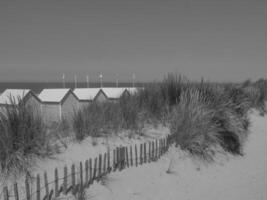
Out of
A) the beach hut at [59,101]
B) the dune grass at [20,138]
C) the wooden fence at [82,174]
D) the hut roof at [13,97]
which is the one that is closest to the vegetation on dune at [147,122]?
the dune grass at [20,138]

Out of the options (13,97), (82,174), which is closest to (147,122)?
(82,174)

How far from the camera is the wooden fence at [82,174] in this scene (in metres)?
3.54

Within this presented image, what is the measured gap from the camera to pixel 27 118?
4.43 meters

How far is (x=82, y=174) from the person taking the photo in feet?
14.3

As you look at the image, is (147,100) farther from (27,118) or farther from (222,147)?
(27,118)

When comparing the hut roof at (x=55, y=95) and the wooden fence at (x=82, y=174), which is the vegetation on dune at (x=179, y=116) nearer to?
the wooden fence at (x=82, y=174)

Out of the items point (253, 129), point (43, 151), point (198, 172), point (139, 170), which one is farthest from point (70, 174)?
point (253, 129)

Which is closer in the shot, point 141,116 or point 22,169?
point 22,169

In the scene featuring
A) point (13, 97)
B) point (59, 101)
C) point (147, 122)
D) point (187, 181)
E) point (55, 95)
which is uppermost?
point (13, 97)

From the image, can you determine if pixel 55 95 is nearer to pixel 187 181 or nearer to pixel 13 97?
pixel 13 97

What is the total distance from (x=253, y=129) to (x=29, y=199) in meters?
11.6

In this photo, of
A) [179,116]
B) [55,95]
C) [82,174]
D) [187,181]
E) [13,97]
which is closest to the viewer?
[82,174]

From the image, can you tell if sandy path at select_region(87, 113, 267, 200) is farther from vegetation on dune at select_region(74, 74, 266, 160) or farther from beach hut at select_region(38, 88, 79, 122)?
beach hut at select_region(38, 88, 79, 122)

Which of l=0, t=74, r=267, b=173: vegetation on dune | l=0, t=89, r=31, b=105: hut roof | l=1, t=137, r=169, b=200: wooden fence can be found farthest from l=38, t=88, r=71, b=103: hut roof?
l=1, t=137, r=169, b=200: wooden fence
